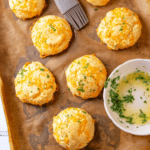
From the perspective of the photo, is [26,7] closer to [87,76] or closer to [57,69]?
[57,69]

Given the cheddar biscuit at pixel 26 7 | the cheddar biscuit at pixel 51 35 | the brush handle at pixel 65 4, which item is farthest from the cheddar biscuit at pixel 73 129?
the cheddar biscuit at pixel 26 7

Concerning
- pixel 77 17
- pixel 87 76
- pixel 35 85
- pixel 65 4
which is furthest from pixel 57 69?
pixel 65 4

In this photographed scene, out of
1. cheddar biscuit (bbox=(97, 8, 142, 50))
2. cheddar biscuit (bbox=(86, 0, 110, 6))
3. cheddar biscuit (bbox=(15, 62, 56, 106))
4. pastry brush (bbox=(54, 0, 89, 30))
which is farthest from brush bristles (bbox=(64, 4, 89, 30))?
cheddar biscuit (bbox=(15, 62, 56, 106))

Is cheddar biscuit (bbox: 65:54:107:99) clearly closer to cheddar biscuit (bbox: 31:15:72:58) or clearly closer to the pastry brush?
cheddar biscuit (bbox: 31:15:72:58)

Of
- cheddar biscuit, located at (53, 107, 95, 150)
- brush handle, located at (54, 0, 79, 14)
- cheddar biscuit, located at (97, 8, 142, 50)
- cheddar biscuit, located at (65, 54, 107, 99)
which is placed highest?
brush handle, located at (54, 0, 79, 14)

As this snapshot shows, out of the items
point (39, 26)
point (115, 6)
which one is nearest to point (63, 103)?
point (39, 26)

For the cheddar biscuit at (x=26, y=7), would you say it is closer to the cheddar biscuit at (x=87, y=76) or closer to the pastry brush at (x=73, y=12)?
the pastry brush at (x=73, y=12)
